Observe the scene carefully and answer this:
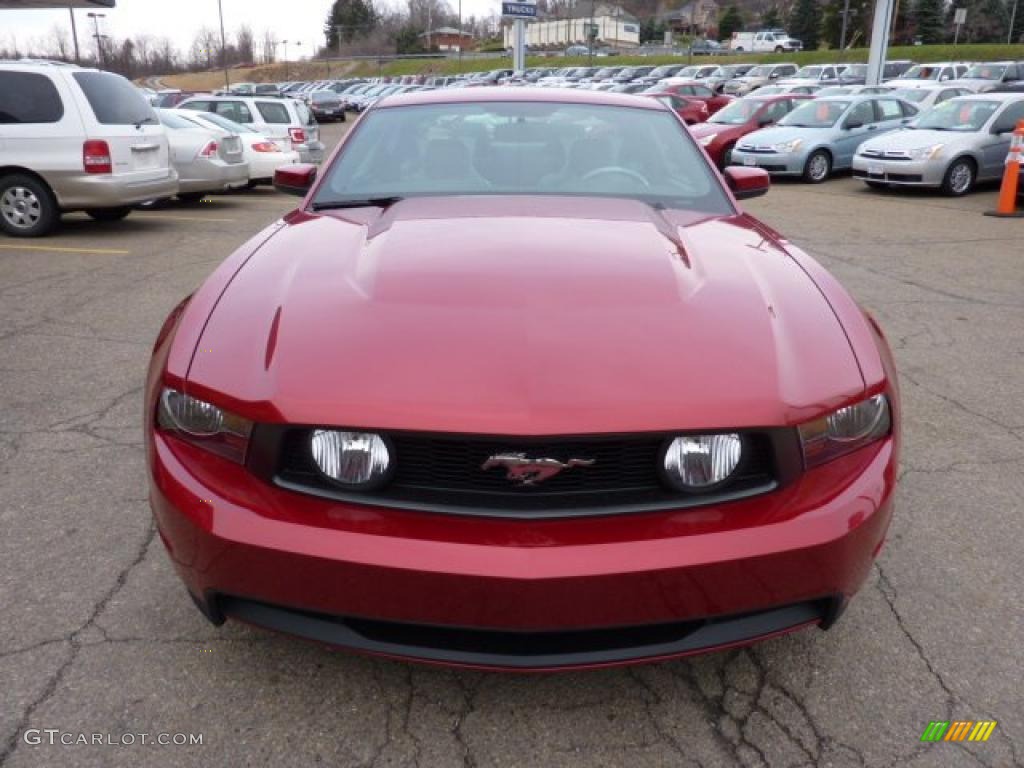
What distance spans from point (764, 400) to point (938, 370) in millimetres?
3600

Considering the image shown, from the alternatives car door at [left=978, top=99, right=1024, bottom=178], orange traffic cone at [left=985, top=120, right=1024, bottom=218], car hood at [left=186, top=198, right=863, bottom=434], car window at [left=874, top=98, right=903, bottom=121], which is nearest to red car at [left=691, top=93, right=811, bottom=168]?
car window at [left=874, top=98, right=903, bottom=121]

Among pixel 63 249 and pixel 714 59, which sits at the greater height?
pixel 714 59

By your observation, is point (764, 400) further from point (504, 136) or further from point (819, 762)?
point (504, 136)

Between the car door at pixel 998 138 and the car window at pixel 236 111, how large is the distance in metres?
12.9

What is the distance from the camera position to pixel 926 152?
1332 cm

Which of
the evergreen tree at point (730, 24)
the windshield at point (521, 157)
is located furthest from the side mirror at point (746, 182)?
the evergreen tree at point (730, 24)

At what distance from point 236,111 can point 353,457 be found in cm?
1657

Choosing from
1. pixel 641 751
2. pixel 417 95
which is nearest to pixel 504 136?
pixel 417 95

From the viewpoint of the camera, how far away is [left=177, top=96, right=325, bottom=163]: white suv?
16094 millimetres

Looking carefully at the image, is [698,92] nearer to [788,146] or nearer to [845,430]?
[788,146]

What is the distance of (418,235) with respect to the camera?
266 centimetres

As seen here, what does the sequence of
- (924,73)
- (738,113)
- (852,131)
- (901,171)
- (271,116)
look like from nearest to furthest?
(901,171), (852,131), (271,116), (738,113), (924,73)

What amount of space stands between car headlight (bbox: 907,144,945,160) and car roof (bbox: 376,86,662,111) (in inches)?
436

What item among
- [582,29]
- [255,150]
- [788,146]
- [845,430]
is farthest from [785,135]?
[582,29]
